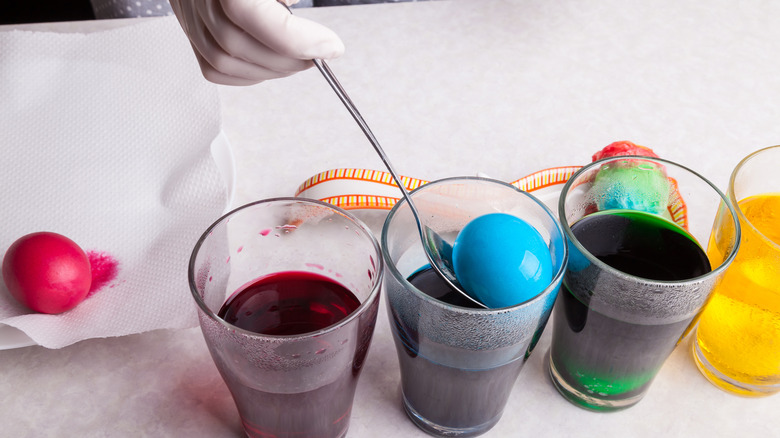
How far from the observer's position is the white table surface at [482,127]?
55 cm

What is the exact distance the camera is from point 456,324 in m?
0.43

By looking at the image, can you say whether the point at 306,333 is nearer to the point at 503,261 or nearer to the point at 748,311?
the point at 503,261

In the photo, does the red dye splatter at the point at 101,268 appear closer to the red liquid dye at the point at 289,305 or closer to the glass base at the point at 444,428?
the red liquid dye at the point at 289,305

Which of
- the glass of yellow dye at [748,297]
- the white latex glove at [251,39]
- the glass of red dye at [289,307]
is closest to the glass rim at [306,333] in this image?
the glass of red dye at [289,307]

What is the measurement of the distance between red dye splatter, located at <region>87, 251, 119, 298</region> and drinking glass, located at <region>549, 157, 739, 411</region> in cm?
41

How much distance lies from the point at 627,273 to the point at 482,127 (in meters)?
0.38

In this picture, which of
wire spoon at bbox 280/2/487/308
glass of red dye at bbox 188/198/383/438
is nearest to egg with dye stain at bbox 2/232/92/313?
glass of red dye at bbox 188/198/383/438

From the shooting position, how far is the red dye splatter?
63 cm

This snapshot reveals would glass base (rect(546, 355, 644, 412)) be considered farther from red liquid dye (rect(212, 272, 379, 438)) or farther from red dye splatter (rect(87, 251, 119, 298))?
red dye splatter (rect(87, 251, 119, 298))

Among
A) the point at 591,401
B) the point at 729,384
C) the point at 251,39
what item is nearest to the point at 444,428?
the point at 591,401

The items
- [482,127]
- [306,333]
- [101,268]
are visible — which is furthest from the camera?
[482,127]

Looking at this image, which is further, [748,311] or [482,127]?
[482,127]

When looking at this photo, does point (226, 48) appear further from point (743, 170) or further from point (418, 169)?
point (743, 170)

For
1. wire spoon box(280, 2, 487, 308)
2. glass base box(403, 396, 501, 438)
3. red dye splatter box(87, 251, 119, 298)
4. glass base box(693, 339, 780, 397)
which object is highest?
wire spoon box(280, 2, 487, 308)
